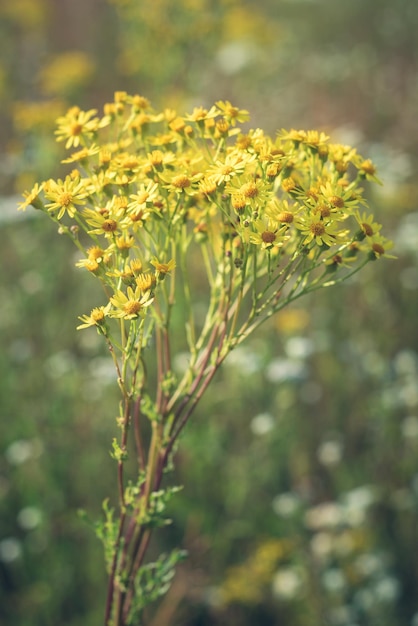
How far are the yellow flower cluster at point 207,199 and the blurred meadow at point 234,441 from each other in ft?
4.27

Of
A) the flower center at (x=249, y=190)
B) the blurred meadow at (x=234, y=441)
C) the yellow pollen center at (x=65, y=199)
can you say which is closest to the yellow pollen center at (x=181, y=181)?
the flower center at (x=249, y=190)

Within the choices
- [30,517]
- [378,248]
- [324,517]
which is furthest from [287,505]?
[378,248]

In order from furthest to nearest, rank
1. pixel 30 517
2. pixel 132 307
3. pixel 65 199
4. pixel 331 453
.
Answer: pixel 331 453, pixel 30 517, pixel 65 199, pixel 132 307

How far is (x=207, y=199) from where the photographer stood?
1311mm

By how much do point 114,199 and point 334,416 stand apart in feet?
7.09

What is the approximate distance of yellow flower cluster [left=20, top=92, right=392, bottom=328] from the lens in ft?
3.86

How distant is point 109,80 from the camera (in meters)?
6.86

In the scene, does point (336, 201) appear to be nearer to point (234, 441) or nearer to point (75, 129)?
point (75, 129)

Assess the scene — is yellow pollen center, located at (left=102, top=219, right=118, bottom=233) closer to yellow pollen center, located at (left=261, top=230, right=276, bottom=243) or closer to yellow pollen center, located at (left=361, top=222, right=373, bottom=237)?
yellow pollen center, located at (left=261, top=230, right=276, bottom=243)

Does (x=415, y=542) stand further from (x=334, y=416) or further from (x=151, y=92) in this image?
(x=151, y=92)

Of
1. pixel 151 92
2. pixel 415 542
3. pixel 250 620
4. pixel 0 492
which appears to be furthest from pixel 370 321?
pixel 151 92

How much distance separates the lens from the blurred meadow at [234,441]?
2.39 metres

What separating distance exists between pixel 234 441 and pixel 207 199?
192 cm

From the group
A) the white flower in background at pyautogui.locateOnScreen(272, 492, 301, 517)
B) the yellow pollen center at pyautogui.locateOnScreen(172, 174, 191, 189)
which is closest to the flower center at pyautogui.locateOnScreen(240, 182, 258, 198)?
the yellow pollen center at pyautogui.locateOnScreen(172, 174, 191, 189)
